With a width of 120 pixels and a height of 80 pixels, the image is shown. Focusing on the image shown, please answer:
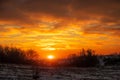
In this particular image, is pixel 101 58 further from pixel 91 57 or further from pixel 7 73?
pixel 7 73

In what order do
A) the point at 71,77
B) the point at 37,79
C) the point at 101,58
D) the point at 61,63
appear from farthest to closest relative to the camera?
the point at 101,58 < the point at 61,63 < the point at 71,77 < the point at 37,79

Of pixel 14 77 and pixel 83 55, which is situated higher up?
pixel 83 55

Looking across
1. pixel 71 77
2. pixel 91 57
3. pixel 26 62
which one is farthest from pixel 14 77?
pixel 91 57

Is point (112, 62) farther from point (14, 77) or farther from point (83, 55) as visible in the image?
point (14, 77)

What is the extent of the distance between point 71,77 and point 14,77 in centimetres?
271

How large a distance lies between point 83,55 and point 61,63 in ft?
9.86

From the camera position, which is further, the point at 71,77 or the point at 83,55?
the point at 83,55

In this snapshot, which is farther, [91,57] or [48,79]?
[91,57]

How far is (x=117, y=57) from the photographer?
22703mm

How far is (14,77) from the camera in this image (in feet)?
44.4

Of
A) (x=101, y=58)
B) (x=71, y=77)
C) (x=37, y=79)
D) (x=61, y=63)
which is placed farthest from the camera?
(x=101, y=58)

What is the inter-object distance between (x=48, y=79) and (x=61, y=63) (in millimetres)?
7464

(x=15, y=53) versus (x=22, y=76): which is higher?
(x=15, y=53)

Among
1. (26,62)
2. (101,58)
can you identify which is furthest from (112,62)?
(26,62)
